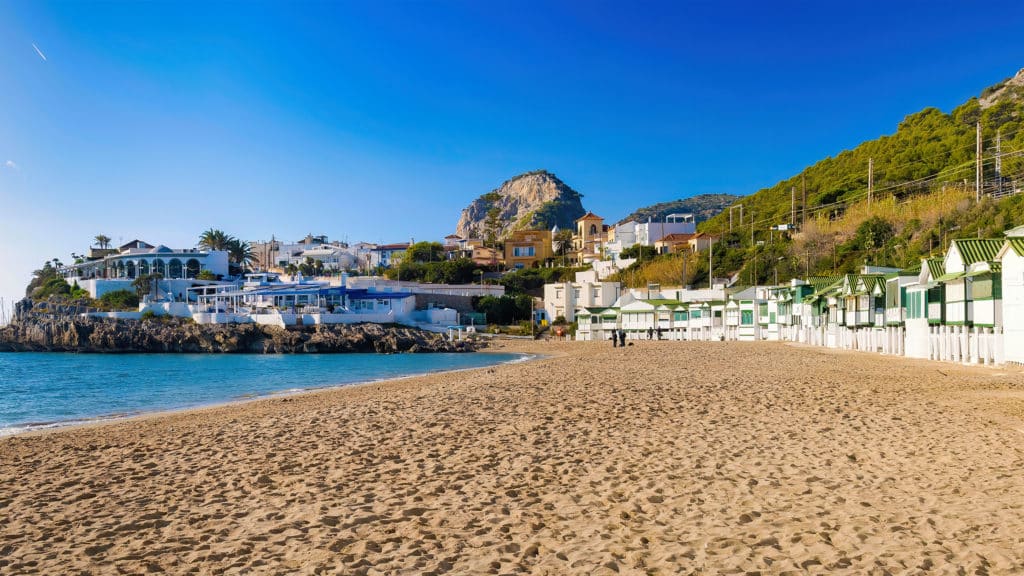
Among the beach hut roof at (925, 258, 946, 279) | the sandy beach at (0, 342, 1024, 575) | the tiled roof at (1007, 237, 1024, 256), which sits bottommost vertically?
the sandy beach at (0, 342, 1024, 575)

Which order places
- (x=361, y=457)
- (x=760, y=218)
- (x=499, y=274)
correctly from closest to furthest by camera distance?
(x=361, y=457)
(x=760, y=218)
(x=499, y=274)

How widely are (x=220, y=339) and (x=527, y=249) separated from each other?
58.4 metres

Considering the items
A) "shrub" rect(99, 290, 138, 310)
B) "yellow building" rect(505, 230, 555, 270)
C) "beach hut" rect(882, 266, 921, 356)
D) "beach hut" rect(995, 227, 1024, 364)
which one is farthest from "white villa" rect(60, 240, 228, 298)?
"beach hut" rect(995, 227, 1024, 364)

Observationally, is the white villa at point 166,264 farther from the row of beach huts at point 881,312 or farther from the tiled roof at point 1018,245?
the tiled roof at point 1018,245

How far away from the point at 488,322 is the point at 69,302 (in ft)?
158

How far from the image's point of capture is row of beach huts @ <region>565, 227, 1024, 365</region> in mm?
20906

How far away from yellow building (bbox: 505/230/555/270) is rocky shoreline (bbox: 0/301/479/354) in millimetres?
47069

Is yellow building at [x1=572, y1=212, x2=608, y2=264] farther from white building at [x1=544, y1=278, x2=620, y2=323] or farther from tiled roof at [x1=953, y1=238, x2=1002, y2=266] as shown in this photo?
tiled roof at [x1=953, y1=238, x2=1002, y2=266]

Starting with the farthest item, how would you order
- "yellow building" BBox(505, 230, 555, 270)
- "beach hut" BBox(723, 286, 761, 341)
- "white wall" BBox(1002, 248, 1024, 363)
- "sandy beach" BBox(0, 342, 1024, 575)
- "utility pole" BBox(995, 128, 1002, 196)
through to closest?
1. "yellow building" BBox(505, 230, 555, 270)
2. "utility pole" BBox(995, 128, 1002, 196)
3. "beach hut" BBox(723, 286, 761, 341)
4. "white wall" BBox(1002, 248, 1024, 363)
5. "sandy beach" BBox(0, 342, 1024, 575)

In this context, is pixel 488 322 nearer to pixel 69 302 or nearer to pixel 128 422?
pixel 69 302

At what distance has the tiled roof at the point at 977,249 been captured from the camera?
2317 centimetres

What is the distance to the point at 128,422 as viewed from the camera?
53.3 feet

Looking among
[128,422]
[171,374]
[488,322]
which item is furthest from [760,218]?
[128,422]

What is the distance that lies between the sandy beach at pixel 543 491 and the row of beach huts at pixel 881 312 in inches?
340
